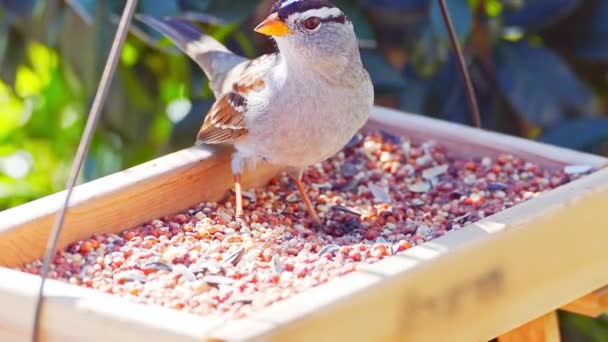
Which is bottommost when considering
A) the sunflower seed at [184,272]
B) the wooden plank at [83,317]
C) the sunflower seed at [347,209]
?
the wooden plank at [83,317]

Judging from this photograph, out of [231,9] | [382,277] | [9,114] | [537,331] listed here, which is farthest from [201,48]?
[9,114]

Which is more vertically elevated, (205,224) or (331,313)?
(205,224)

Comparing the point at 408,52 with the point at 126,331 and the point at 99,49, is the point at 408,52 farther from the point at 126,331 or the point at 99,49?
the point at 126,331

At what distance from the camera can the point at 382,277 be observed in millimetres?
Answer: 2166

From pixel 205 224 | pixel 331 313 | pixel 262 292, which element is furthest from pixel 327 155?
pixel 331 313

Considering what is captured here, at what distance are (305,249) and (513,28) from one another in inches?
55.2

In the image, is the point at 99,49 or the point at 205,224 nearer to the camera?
the point at 205,224

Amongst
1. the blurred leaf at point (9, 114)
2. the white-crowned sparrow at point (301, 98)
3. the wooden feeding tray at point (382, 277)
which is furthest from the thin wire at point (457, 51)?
the blurred leaf at point (9, 114)

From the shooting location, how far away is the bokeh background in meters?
3.52

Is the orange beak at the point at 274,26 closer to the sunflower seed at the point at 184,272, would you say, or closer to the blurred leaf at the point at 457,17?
the sunflower seed at the point at 184,272

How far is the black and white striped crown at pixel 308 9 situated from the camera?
2701 millimetres

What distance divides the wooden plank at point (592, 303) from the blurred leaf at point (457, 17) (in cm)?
82

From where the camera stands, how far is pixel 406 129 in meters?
3.23

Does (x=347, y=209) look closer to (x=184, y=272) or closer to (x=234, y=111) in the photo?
(x=234, y=111)
